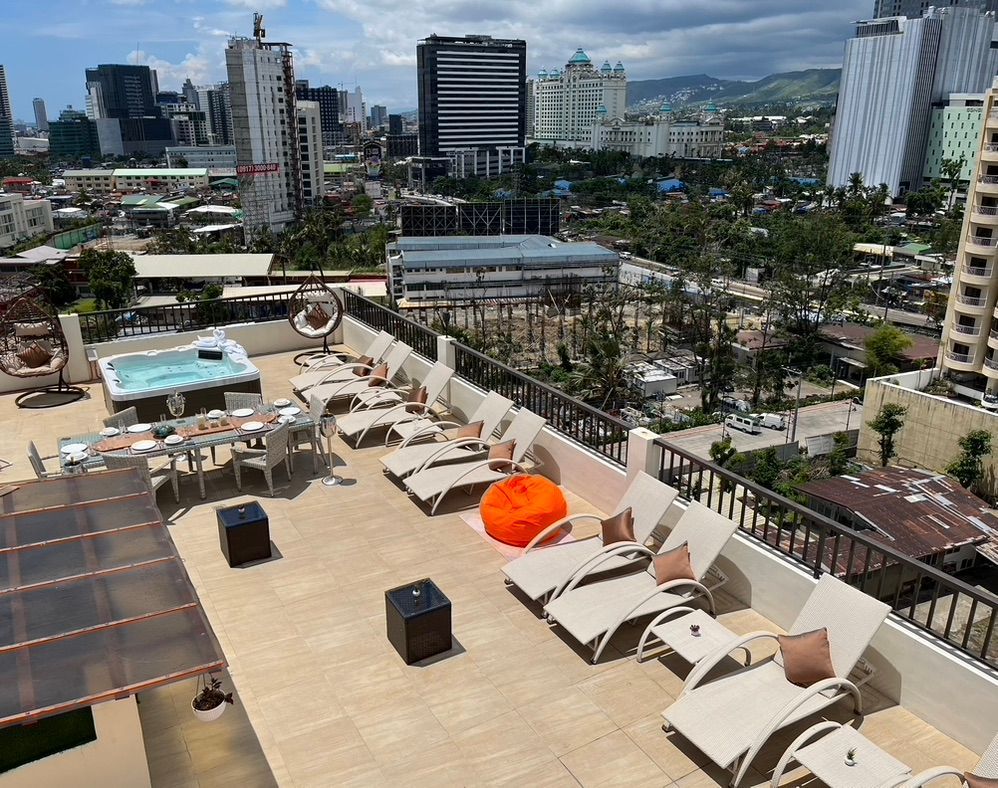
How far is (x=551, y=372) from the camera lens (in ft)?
137

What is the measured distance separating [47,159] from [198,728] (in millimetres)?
207237

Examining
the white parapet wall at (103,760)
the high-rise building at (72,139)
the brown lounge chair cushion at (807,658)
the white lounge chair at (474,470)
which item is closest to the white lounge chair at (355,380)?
the white lounge chair at (474,470)

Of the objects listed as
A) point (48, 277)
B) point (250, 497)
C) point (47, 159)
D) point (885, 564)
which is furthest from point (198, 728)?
Result: point (47, 159)

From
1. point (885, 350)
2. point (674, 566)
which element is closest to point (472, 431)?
point (674, 566)

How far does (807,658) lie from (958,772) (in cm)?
101

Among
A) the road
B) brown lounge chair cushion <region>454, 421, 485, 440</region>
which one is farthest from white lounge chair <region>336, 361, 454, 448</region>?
the road

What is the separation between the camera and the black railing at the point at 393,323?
11.0 metres

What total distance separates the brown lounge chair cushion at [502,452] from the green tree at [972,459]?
25306mm

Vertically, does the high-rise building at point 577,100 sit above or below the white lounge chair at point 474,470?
above

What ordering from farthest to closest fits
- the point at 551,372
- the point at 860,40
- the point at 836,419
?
the point at 860,40 → the point at 551,372 → the point at 836,419

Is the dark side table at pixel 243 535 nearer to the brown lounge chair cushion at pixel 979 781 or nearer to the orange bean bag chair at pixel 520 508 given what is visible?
the orange bean bag chair at pixel 520 508

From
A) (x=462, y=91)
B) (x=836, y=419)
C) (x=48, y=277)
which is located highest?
(x=462, y=91)

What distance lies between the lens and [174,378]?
10305mm

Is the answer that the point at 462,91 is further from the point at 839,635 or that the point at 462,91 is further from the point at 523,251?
the point at 839,635
